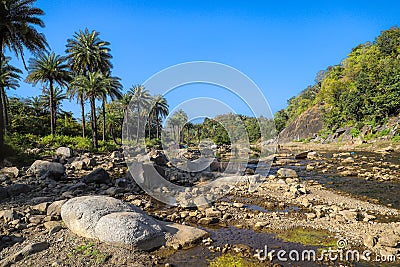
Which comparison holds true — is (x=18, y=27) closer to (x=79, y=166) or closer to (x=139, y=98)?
(x=79, y=166)

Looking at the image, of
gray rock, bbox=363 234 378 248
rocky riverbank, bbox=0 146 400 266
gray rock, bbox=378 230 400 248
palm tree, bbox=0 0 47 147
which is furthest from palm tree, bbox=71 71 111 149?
gray rock, bbox=378 230 400 248

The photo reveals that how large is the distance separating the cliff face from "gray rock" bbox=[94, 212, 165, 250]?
6821 centimetres

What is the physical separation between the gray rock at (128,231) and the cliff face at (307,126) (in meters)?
68.2

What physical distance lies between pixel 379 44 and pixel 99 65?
187 ft

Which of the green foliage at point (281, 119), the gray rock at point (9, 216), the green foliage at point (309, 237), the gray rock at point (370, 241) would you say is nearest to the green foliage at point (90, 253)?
the gray rock at point (9, 216)

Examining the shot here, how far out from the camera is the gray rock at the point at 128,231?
6328 millimetres

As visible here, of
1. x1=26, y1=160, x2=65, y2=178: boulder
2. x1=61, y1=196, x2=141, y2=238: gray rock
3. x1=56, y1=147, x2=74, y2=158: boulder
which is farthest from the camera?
x1=56, y1=147, x2=74, y2=158: boulder

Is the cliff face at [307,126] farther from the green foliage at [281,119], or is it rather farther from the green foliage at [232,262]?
the green foliage at [232,262]

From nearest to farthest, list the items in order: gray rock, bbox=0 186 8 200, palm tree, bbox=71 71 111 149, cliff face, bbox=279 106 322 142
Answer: gray rock, bbox=0 186 8 200
palm tree, bbox=71 71 111 149
cliff face, bbox=279 106 322 142

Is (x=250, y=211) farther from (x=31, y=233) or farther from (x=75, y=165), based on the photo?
(x=75, y=165)

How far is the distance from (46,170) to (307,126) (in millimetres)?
70526

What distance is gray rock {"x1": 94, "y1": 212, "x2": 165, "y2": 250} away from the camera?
6.33m

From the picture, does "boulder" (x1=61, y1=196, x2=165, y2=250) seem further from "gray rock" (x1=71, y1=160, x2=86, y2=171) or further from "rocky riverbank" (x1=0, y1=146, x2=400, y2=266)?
"gray rock" (x1=71, y1=160, x2=86, y2=171)

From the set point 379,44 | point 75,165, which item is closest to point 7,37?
point 75,165
